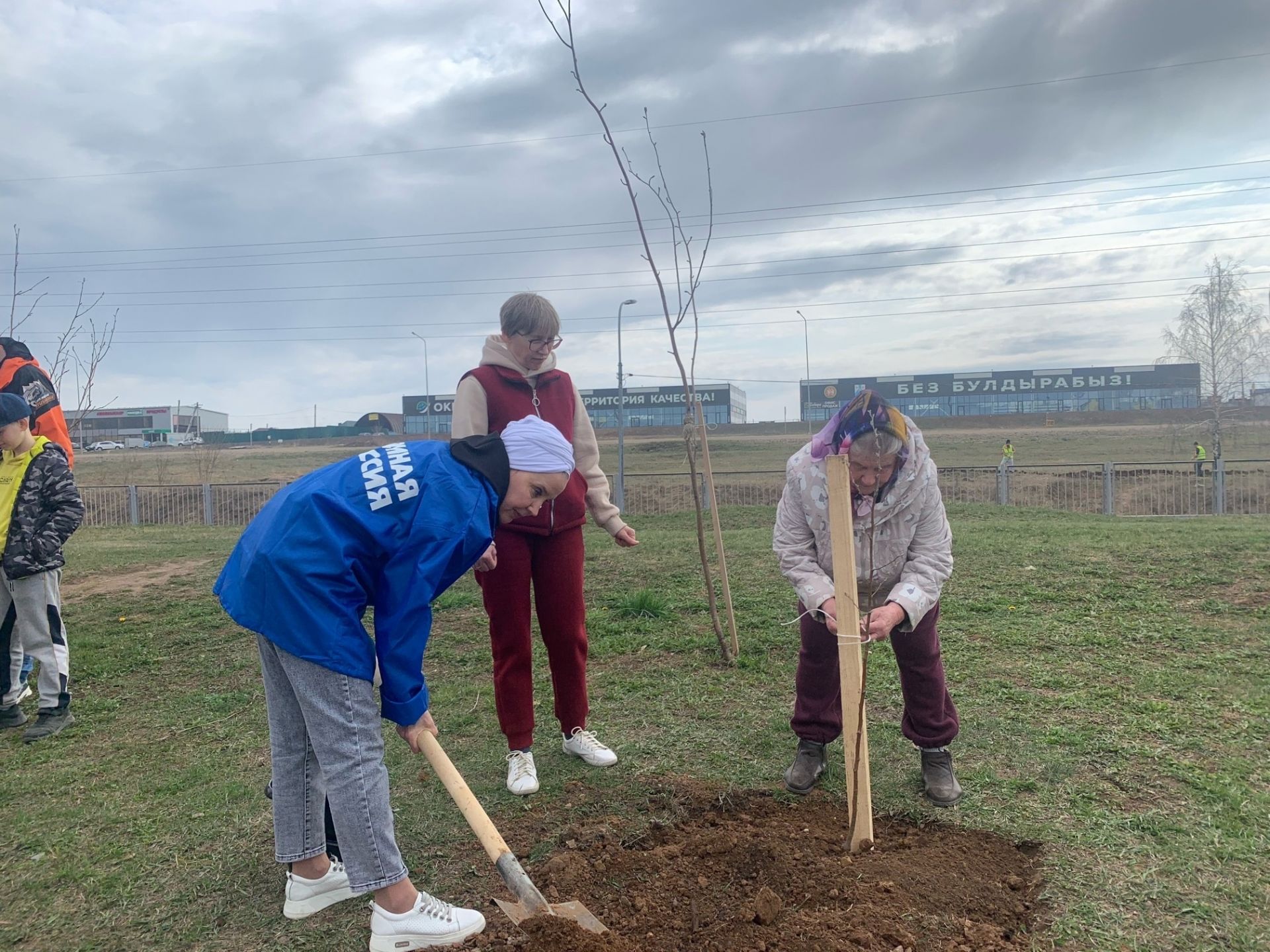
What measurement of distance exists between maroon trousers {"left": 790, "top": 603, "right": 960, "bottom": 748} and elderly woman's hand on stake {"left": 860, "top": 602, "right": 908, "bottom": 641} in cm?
21

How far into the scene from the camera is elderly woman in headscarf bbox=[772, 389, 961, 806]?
2961mm

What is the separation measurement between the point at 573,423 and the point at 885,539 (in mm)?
1372

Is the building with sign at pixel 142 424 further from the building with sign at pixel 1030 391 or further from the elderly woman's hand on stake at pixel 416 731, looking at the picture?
the elderly woman's hand on stake at pixel 416 731

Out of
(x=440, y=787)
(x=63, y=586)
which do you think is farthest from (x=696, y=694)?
(x=63, y=586)

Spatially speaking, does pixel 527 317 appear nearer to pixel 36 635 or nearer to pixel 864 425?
pixel 864 425

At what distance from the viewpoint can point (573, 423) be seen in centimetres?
369

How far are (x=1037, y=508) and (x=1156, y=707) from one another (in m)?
11.6

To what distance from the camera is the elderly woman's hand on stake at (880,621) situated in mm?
2910

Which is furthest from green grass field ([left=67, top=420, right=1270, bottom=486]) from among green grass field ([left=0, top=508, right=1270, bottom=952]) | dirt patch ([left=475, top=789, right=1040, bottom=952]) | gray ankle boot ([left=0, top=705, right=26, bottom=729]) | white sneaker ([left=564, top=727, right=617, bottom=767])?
dirt patch ([left=475, top=789, right=1040, bottom=952])

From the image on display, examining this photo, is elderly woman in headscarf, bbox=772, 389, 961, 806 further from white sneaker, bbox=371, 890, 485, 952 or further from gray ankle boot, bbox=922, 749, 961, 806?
white sneaker, bbox=371, 890, 485, 952

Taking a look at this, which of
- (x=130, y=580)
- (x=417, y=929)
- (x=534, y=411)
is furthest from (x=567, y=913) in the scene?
(x=130, y=580)

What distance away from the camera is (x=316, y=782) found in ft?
8.52

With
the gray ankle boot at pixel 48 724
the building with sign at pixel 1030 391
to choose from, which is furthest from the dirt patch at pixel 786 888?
the building with sign at pixel 1030 391

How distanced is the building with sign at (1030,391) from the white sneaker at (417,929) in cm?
4919
